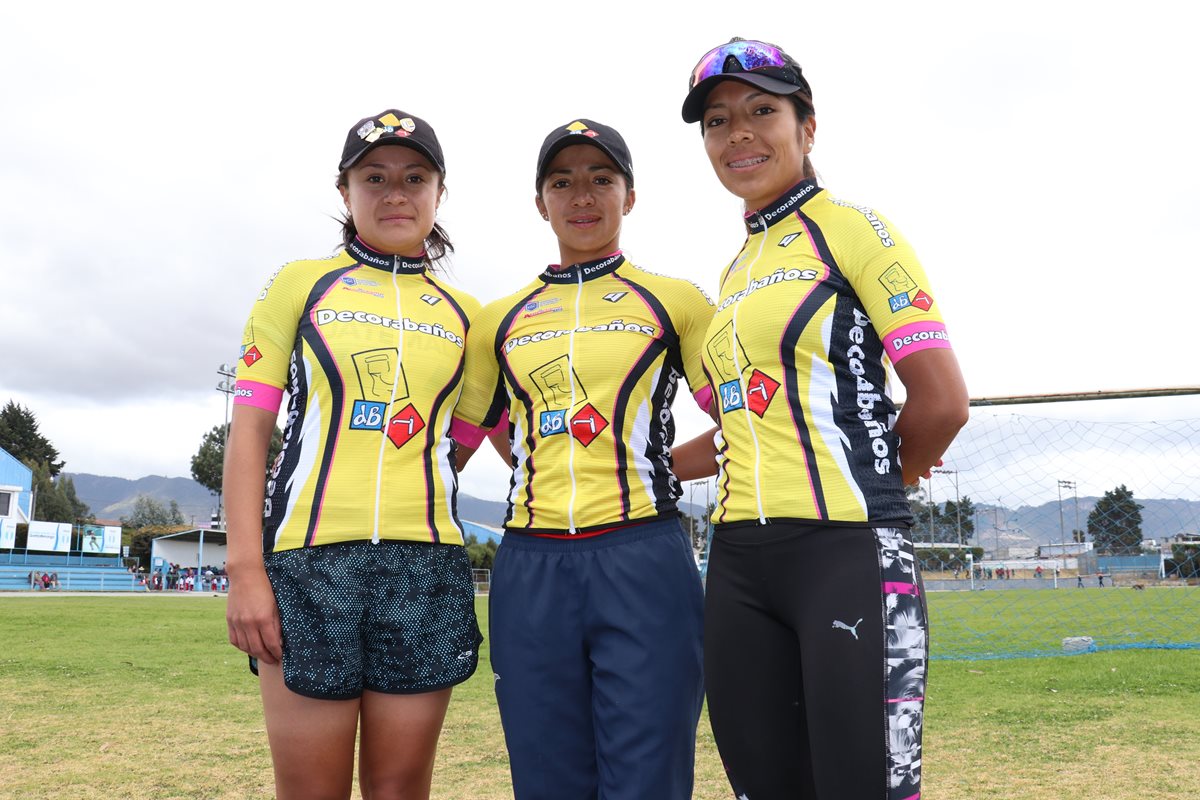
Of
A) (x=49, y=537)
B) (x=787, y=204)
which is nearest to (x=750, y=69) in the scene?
(x=787, y=204)

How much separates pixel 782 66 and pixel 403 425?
1.66 meters

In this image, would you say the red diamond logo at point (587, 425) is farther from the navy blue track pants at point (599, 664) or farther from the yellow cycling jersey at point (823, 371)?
the yellow cycling jersey at point (823, 371)

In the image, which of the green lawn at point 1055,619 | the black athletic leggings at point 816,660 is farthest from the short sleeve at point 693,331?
the green lawn at point 1055,619

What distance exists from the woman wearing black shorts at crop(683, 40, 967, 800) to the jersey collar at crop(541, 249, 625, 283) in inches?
27.3

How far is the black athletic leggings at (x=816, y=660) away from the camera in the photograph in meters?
2.14

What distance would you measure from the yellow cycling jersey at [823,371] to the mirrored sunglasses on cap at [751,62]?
0.48 metres

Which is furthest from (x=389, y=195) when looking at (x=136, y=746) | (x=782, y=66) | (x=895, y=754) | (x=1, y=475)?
(x=1, y=475)

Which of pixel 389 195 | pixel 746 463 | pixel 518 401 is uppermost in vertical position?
pixel 389 195

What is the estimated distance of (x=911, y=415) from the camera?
2439 millimetres

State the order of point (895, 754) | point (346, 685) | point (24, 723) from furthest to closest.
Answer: point (24, 723)
point (346, 685)
point (895, 754)

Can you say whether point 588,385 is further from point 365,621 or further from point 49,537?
point 49,537

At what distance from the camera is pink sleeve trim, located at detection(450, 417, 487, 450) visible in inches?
128

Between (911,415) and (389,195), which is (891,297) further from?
(389,195)

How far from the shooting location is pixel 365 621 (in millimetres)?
2680
